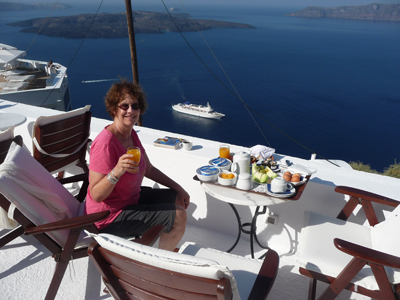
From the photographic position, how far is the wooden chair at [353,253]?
1.36 m

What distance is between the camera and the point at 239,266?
1516mm

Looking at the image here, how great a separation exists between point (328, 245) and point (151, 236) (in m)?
0.89

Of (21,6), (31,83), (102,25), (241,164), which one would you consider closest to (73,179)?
(241,164)

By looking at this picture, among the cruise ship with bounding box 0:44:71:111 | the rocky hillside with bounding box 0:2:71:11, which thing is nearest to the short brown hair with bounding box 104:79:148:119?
the cruise ship with bounding box 0:44:71:111

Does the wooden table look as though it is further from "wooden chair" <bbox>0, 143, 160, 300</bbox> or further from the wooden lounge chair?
the wooden lounge chair

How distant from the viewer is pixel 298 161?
7.60ft

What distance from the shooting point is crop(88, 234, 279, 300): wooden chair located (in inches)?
37.6

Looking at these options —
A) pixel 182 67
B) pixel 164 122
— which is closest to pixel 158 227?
pixel 164 122

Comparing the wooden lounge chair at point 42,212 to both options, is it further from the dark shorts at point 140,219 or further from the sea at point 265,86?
the sea at point 265,86

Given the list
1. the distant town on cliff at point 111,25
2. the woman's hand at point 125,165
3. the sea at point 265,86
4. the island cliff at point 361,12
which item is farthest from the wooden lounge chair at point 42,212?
the island cliff at point 361,12

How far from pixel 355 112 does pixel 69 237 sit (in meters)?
50.0

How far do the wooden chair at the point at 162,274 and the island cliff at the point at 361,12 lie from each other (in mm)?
148483

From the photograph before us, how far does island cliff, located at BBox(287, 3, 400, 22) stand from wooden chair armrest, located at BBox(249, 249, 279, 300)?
148 m

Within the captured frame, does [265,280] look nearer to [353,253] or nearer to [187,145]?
[353,253]
